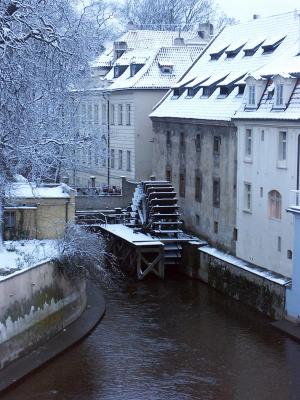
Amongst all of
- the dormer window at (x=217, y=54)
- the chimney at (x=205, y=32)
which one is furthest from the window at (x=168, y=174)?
the chimney at (x=205, y=32)

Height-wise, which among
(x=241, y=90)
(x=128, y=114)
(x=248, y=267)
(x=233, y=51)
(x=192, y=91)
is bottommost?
(x=248, y=267)

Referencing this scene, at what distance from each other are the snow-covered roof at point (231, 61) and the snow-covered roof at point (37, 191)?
244 inches

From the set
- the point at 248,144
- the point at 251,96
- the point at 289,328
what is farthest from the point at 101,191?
the point at 289,328

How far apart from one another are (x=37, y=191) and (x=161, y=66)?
14426 millimetres

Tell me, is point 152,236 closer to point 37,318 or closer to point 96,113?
point 37,318

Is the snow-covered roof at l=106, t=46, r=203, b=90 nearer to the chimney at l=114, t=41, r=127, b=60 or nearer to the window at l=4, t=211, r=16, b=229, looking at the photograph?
the chimney at l=114, t=41, r=127, b=60

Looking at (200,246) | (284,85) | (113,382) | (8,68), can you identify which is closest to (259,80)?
(284,85)

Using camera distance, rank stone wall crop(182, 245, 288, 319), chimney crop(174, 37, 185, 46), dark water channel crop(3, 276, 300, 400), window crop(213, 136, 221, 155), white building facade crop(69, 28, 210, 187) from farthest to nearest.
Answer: chimney crop(174, 37, 185, 46), white building facade crop(69, 28, 210, 187), window crop(213, 136, 221, 155), stone wall crop(182, 245, 288, 319), dark water channel crop(3, 276, 300, 400)

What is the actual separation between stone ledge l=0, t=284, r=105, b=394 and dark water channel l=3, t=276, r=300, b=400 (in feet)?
0.60

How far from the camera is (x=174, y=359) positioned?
64.9 ft

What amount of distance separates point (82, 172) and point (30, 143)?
74.1 ft

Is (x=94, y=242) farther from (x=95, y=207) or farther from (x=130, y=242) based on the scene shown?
(x=95, y=207)

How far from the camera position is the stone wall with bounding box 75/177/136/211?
1427 inches

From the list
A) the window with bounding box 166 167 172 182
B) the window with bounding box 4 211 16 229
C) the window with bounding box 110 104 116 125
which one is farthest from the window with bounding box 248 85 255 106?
the window with bounding box 110 104 116 125
